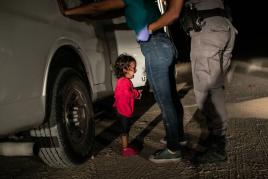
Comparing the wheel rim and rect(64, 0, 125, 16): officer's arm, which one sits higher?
rect(64, 0, 125, 16): officer's arm

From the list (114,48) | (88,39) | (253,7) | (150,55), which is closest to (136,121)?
(114,48)

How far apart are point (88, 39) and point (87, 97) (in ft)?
1.92

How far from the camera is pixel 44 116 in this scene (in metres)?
3.57

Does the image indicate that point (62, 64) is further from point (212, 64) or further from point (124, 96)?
point (212, 64)

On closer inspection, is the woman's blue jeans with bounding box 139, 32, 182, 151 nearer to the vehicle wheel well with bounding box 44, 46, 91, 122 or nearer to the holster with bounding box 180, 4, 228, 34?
the holster with bounding box 180, 4, 228, 34

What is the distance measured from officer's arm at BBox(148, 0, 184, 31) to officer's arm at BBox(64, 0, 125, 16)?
38 cm

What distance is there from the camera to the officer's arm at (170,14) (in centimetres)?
353

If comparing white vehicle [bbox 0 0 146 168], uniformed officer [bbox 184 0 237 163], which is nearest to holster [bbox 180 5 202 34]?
uniformed officer [bbox 184 0 237 163]

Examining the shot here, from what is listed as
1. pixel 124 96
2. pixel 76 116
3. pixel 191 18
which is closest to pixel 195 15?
pixel 191 18

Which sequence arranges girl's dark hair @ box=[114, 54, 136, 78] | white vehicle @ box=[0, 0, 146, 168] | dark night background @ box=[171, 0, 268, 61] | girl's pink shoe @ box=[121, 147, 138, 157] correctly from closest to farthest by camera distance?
white vehicle @ box=[0, 0, 146, 168] → girl's dark hair @ box=[114, 54, 136, 78] → girl's pink shoe @ box=[121, 147, 138, 157] → dark night background @ box=[171, 0, 268, 61]

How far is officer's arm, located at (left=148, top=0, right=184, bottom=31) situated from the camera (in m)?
3.53

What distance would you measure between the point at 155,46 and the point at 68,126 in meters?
1.08

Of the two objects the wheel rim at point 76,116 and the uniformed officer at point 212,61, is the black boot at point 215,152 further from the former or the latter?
the wheel rim at point 76,116

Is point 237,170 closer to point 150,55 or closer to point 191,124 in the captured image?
point 150,55
